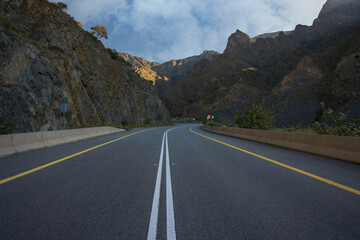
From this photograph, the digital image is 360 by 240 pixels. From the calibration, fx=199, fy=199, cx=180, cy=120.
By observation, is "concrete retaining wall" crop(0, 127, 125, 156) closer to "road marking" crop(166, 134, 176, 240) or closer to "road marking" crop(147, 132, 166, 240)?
"road marking" crop(147, 132, 166, 240)

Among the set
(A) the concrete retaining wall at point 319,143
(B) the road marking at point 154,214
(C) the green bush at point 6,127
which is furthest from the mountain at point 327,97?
(C) the green bush at point 6,127

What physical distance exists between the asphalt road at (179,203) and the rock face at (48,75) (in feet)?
50.4

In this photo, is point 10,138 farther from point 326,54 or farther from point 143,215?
point 326,54

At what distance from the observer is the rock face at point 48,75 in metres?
17.4

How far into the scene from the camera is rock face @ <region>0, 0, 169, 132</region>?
17.4 m

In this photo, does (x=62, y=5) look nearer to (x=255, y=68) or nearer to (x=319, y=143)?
(x=319, y=143)

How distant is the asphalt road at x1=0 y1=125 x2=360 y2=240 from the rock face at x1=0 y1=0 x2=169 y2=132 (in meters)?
15.4

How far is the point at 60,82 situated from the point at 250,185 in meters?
26.4

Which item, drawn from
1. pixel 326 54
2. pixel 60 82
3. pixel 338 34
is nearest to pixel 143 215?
pixel 60 82

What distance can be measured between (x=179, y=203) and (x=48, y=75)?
2493 centimetres

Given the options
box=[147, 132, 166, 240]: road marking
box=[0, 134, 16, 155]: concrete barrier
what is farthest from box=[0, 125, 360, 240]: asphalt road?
box=[0, 134, 16, 155]: concrete barrier

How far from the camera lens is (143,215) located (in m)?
2.94

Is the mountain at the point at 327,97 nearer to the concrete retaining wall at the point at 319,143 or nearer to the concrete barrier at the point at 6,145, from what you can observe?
the concrete retaining wall at the point at 319,143

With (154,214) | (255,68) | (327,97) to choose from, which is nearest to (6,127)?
(154,214)
